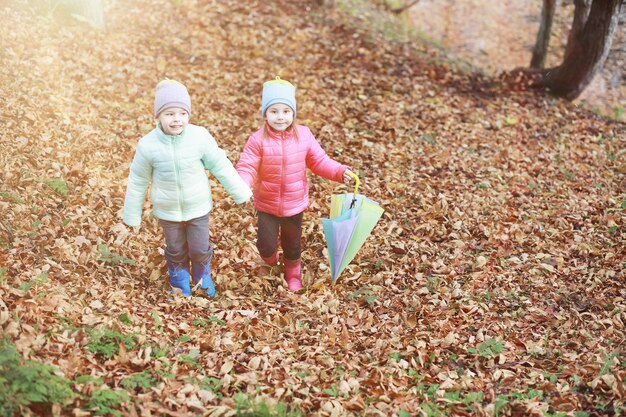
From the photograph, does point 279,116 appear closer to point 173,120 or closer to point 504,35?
point 173,120

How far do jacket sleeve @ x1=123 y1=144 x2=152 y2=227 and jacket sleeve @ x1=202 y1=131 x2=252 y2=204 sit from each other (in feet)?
1.62

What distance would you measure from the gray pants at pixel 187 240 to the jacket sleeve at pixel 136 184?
244 mm

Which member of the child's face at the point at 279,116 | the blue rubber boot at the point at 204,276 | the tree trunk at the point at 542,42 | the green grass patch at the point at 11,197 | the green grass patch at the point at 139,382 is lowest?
the blue rubber boot at the point at 204,276

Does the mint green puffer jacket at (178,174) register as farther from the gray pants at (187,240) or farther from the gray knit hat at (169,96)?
the gray knit hat at (169,96)

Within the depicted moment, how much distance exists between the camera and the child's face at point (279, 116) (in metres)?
4.73

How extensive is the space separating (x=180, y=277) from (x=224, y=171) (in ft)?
3.89

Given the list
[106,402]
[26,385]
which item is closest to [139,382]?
[106,402]

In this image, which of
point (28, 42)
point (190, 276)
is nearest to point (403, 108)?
point (190, 276)

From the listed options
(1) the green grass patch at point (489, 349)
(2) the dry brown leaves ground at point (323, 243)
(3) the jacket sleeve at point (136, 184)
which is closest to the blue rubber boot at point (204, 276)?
(2) the dry brown leaves ground at point (323, 243)

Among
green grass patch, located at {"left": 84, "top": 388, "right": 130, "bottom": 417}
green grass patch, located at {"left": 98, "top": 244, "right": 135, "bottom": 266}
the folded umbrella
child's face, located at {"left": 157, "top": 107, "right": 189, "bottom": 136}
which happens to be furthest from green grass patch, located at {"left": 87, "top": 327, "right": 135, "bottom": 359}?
the folded umbrella

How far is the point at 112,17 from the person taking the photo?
10.3 metres

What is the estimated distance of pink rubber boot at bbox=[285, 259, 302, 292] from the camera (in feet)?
Answer: 18.4

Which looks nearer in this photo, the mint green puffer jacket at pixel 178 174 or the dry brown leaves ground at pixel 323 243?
the dry brown leaves ground at pixel 323 243

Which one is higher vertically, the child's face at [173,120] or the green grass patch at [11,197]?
the child's face at [173,120]
